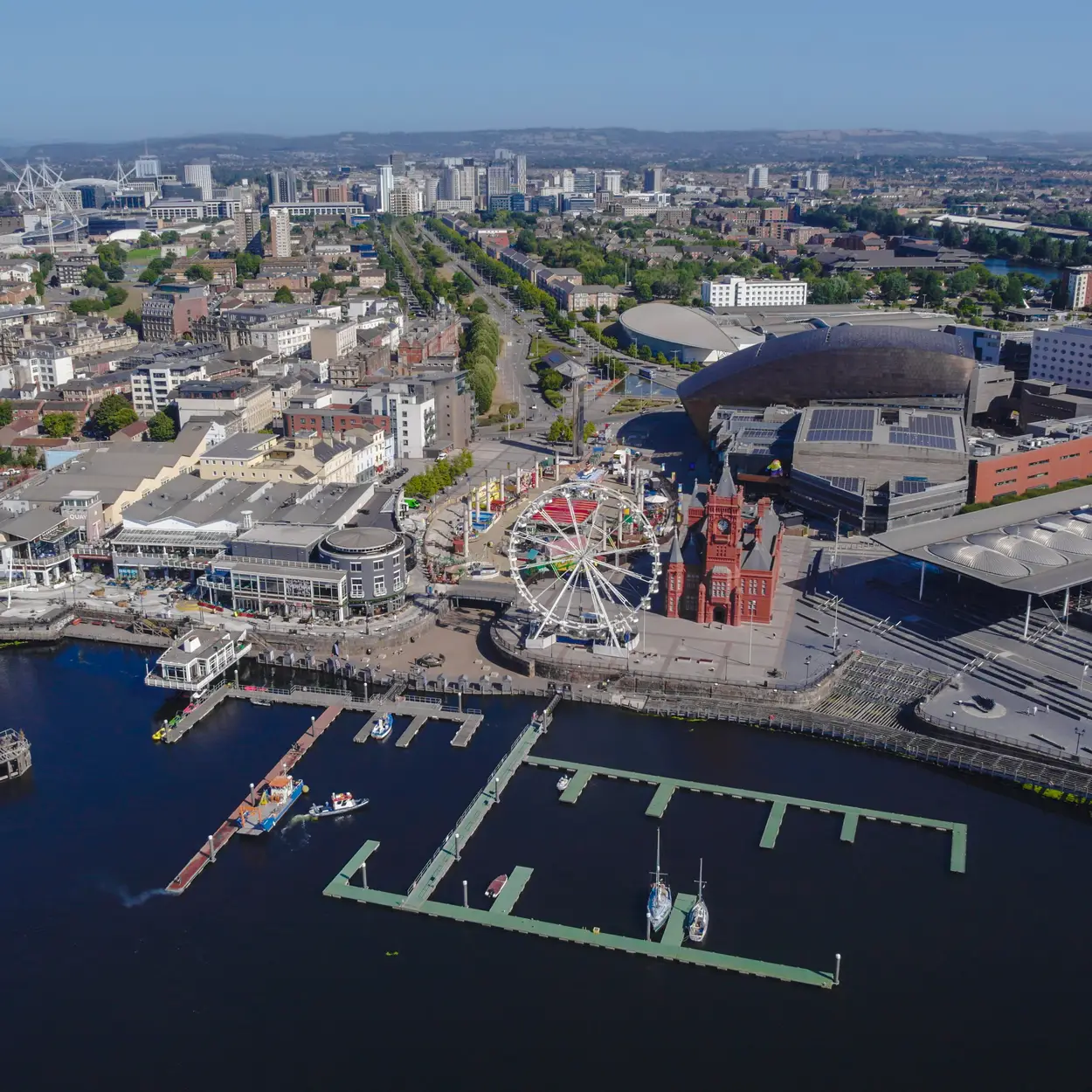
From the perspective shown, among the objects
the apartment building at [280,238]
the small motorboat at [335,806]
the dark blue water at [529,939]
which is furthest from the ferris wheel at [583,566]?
the apartment building at [280,238]

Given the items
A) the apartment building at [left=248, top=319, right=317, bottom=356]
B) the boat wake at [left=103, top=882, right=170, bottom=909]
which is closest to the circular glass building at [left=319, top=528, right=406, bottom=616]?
the boat wake at [left=103, top=882, right=170, bottom=909]

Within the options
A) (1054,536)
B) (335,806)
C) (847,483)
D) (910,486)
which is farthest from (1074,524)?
(335,806)

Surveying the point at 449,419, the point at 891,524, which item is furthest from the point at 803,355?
the point at 449,419

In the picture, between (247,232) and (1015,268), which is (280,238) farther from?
(1015,268)

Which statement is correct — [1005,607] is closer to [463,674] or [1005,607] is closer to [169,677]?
[463,674]

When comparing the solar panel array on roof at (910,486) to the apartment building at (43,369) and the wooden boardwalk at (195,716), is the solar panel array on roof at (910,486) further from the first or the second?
the apartment building at (43,369)

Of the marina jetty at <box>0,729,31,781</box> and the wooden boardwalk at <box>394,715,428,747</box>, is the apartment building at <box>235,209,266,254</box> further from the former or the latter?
the marina jetty at <box>0,729,31,781</box>
